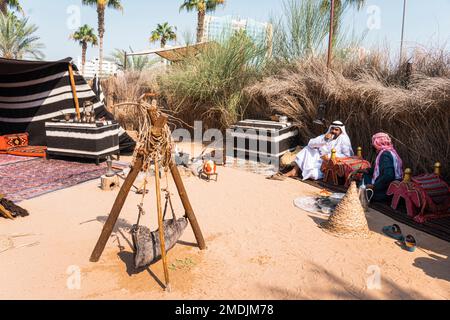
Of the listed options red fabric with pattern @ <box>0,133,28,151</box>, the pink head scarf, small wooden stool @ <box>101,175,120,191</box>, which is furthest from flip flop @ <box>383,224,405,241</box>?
red fabric with pattern @ <box>0,133,28,151</box>

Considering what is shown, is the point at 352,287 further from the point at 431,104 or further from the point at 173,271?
the point at 431,104

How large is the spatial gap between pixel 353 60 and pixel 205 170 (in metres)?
4.49

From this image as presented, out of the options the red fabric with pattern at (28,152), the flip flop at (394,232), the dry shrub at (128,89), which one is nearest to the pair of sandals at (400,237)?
the flip flop at (394,232)

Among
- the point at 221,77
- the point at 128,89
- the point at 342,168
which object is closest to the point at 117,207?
the point at 342,168

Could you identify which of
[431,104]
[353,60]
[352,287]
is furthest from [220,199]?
[353,60]

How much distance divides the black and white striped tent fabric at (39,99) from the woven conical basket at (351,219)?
584 centimetres

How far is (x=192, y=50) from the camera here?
12234 millimetres

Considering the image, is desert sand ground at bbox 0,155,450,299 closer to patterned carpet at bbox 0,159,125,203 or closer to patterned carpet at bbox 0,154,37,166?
patterned carpet at bbox 0,159,125,203

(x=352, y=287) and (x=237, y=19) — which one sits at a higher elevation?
(x=237, y=19)

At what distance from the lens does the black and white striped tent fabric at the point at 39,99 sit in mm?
8641

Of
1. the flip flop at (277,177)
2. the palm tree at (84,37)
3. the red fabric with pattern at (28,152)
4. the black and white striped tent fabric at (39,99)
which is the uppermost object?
the palm tree at (84,37)

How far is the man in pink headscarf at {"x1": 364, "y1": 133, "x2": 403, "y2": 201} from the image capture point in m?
5.31

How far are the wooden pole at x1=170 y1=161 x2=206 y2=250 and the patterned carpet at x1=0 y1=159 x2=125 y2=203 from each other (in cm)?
305

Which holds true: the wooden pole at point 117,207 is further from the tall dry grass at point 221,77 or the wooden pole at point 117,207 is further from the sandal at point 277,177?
the tall dry grass at point 221,77
